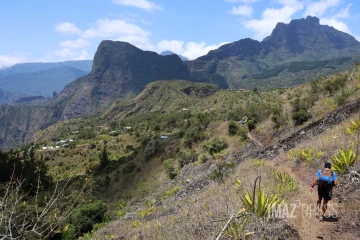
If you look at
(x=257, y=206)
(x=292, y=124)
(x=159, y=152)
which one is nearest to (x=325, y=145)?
(x=257, y=206)

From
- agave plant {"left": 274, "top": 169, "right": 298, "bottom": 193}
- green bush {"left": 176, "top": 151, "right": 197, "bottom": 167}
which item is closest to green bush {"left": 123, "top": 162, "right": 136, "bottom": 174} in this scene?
green bush {"left": 176, "top": 151, "right": 197, "bottom": 167}

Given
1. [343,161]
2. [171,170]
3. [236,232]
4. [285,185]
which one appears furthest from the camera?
[171,170]

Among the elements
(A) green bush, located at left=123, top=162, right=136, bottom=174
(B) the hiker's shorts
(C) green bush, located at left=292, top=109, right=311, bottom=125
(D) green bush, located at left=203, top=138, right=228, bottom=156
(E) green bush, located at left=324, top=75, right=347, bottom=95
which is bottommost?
(A) green bush, located at left=123, top=162, right=136, bottom=174

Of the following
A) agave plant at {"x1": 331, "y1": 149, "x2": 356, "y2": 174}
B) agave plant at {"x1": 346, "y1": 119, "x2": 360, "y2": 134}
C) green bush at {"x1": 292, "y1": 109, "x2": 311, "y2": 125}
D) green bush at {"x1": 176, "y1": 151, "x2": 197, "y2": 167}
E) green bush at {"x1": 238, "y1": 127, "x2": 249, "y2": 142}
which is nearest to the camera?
agave plant at {"x1": 331, "y1": 149, "x2": 356, "y2": 174}

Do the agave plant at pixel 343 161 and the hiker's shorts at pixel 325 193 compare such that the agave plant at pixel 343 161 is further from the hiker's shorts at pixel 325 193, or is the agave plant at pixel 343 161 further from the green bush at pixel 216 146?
the green bush at pixel 216 146

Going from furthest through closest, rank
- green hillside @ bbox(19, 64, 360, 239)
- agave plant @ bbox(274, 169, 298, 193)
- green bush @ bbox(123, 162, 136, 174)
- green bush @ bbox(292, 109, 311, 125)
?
green bush @ bbox(123, 162, 136, 174) < green bush @ bbox(292, 109, 311, 125) < agave plant @ bbox(274, 169, 298, 193) < green hillside @ bbox(19, 64, 360, 239)

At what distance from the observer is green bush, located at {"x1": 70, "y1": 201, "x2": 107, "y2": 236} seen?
494 inches

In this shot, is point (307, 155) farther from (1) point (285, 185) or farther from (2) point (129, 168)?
(2) point (129, 168)

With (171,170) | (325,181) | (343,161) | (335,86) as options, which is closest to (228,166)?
(343,161)

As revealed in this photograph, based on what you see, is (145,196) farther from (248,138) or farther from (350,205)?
(350,205)

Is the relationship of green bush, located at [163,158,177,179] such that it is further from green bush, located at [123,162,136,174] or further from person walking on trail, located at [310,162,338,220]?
person walking on trail, located at [310,162,338,220]

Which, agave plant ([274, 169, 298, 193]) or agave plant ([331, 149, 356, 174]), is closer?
agave plant ([274, 169, 298, 193])

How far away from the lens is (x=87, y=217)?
1284 cm

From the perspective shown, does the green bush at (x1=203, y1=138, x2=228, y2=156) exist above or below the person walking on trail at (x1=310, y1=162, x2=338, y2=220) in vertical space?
below
